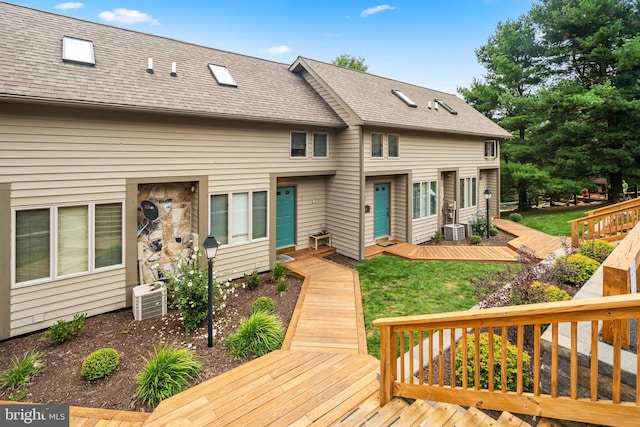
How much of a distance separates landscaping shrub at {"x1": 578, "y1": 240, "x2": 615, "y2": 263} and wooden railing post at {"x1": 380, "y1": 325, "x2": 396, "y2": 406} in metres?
6.27

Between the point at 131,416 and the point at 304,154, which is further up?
the point at 304,154

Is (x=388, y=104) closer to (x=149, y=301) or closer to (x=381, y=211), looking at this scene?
(x=381, y=211)

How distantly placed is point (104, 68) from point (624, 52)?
798 inches

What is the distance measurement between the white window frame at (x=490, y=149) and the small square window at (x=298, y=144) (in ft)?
33.7

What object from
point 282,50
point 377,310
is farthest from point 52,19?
point 282,50

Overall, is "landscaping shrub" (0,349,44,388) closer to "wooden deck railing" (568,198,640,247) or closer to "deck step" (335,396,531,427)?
"deck step" (335,396,531,427)

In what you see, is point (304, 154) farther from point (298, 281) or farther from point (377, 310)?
point (377, 310)

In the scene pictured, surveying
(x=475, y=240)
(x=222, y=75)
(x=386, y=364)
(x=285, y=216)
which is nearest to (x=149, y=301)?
(x=285, y=216)

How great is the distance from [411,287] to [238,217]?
486 centimetres

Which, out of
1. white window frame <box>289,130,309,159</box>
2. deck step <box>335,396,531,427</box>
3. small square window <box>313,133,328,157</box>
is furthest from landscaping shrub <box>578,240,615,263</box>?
white window frame <box>289,130,309,159</box>

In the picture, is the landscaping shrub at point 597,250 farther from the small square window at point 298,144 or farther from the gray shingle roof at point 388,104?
the small square window at point 298,144

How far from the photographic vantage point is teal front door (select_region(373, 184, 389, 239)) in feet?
38.1

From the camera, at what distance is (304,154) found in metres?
9.85

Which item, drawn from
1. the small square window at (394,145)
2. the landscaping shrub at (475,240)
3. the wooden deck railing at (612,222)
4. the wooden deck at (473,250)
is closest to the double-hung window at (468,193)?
the landscaping shrub at (475,240)
